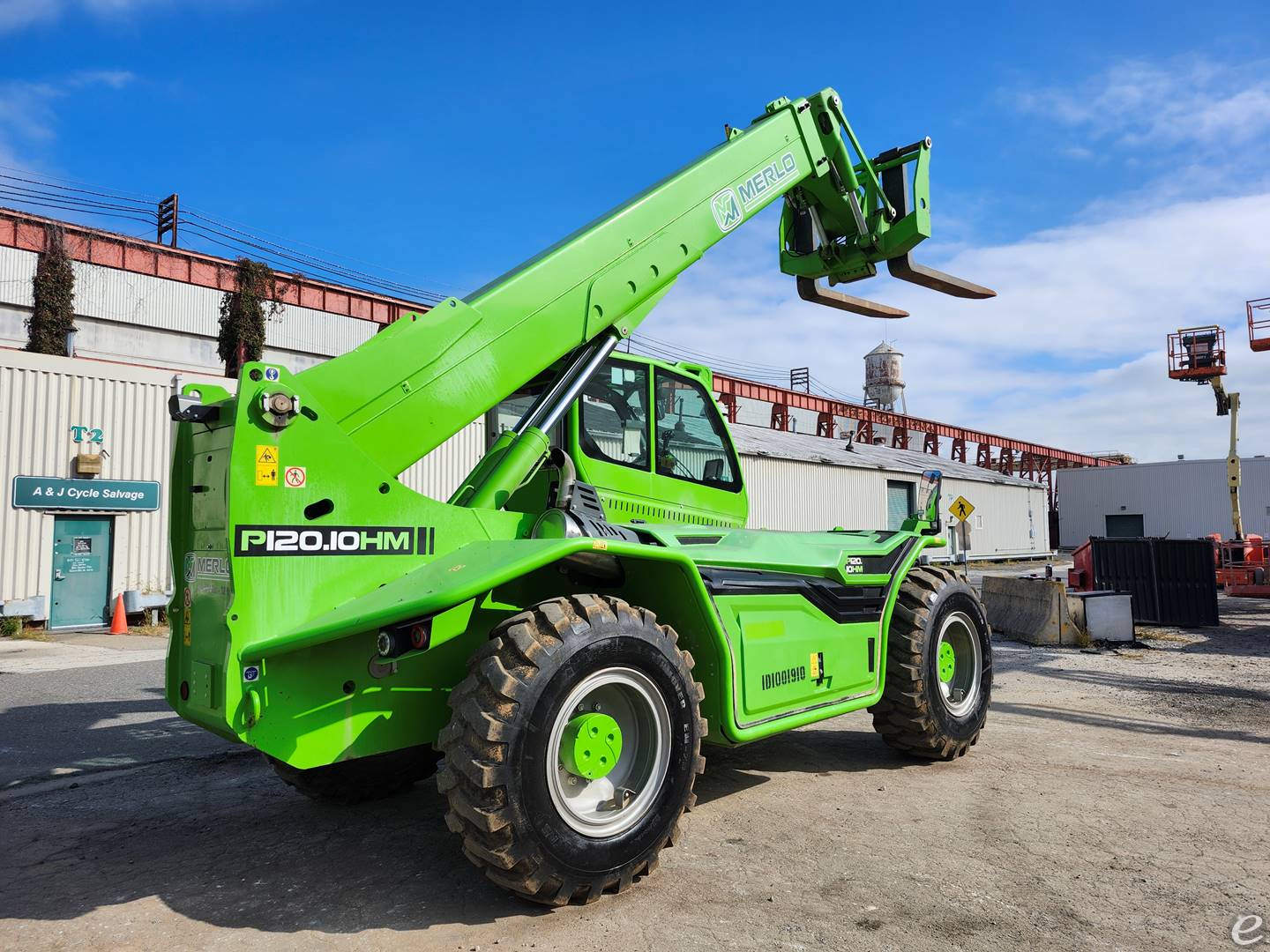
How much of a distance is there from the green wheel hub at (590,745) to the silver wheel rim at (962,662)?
129 inches

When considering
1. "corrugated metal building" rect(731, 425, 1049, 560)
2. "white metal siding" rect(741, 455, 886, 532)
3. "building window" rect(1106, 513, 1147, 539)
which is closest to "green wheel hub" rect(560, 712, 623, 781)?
"corrugated metal building" rect(731, 425, 1049, 560)

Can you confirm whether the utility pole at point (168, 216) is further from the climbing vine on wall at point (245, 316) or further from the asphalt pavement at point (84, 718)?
the asphalt pavement at point (84, 718)

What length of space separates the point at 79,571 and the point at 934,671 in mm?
15100

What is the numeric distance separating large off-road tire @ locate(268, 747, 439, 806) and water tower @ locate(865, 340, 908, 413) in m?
58.6

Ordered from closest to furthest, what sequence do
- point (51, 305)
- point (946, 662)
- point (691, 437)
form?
point (691, 437), point (946, 662), point (51, 305)

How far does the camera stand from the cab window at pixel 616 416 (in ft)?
16.7

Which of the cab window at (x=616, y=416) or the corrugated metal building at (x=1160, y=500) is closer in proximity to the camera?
the cab window at (x=616, y=416)

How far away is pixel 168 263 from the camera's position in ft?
101

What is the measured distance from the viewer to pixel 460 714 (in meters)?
3.49

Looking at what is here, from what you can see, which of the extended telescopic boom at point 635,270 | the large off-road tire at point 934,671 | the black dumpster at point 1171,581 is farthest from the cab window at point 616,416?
the black dumpster at point 1171,581

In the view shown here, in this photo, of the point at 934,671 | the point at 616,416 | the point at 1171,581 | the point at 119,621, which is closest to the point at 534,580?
the point at 616,416

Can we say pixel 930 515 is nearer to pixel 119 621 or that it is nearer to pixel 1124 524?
pixel 119 621

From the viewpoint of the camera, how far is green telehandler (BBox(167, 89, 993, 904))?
3.51 meters

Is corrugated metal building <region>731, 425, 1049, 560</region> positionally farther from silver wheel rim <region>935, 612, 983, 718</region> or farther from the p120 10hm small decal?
the p120 10hm small decal
